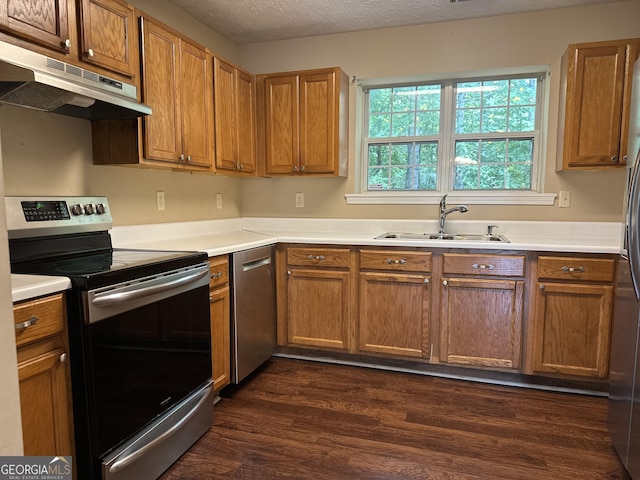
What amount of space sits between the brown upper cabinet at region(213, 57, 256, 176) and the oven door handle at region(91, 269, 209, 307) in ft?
3.32

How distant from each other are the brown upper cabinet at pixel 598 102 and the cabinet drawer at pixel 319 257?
1494 millimetres

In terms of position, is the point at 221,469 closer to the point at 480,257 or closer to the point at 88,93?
the point at 88,93

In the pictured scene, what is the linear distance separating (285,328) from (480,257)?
135cm

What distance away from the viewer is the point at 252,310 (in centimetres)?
258

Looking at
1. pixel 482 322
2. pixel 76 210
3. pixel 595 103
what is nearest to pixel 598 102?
pixel 595 103

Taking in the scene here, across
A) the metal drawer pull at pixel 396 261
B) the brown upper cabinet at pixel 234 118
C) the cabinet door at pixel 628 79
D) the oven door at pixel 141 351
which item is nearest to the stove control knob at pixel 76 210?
the oven door at pixel 141 351

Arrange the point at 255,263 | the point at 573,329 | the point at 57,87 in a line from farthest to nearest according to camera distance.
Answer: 1. the point at 255,263
2. the point at 573,329
3. the point at 57,87

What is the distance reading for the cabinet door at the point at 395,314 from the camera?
8.63 feet

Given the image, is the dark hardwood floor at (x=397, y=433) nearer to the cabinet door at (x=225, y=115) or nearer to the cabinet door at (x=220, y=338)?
the cabinet door at (x=220, y=338)

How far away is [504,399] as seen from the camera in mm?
2396

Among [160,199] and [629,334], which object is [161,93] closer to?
[160,199]

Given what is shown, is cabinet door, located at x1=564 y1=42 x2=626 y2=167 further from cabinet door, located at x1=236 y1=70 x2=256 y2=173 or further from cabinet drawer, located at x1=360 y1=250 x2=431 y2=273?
cabinet door, located at x1=236 y1=70 x2=256 y2=173

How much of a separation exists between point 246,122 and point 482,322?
205 cm

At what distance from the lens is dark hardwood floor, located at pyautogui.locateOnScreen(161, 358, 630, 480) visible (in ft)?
5.79
